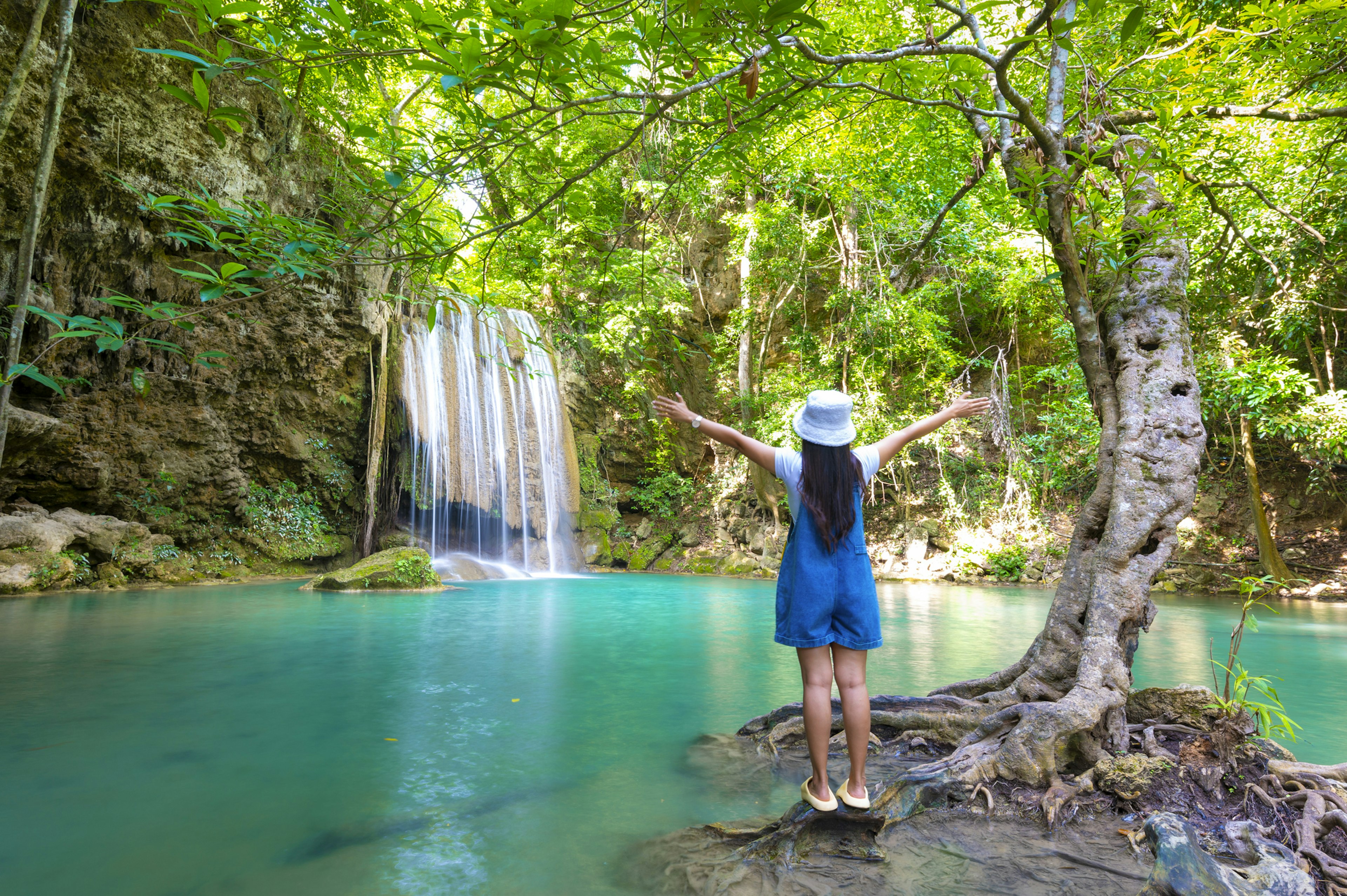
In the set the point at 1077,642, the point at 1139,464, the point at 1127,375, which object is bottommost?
the point at 1077,642

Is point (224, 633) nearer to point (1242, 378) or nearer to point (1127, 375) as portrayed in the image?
point (1127, 375)

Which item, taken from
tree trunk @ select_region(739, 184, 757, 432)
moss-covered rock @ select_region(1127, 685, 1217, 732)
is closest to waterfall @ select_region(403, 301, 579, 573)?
tree trunk @ select_region(739, 184, 757, 432)

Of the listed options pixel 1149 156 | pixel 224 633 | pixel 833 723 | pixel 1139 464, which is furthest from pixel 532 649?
pixel 1149 156

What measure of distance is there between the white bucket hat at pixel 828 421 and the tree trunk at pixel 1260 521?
1224cm

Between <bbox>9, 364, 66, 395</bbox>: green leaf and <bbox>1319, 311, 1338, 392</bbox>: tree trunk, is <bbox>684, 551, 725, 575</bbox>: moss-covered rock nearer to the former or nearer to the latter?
<bbox>1319, 311, 1338, 392</bbox>: tree trunk

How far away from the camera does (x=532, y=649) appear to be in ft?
19.8

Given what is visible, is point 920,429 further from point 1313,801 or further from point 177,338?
point 177,338

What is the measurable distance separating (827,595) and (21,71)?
24.2ft

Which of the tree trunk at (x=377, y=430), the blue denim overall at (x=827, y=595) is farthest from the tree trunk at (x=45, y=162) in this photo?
the tree trunk at (x=377, y=430)

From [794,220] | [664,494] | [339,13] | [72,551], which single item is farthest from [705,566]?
[339,13]

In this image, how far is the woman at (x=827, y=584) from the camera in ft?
7.73

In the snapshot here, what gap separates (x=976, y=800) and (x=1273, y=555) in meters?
12.8

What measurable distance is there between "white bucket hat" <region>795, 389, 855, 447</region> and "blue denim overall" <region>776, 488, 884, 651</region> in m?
0.22

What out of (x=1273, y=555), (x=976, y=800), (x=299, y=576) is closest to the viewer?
(x=976, y=800)
